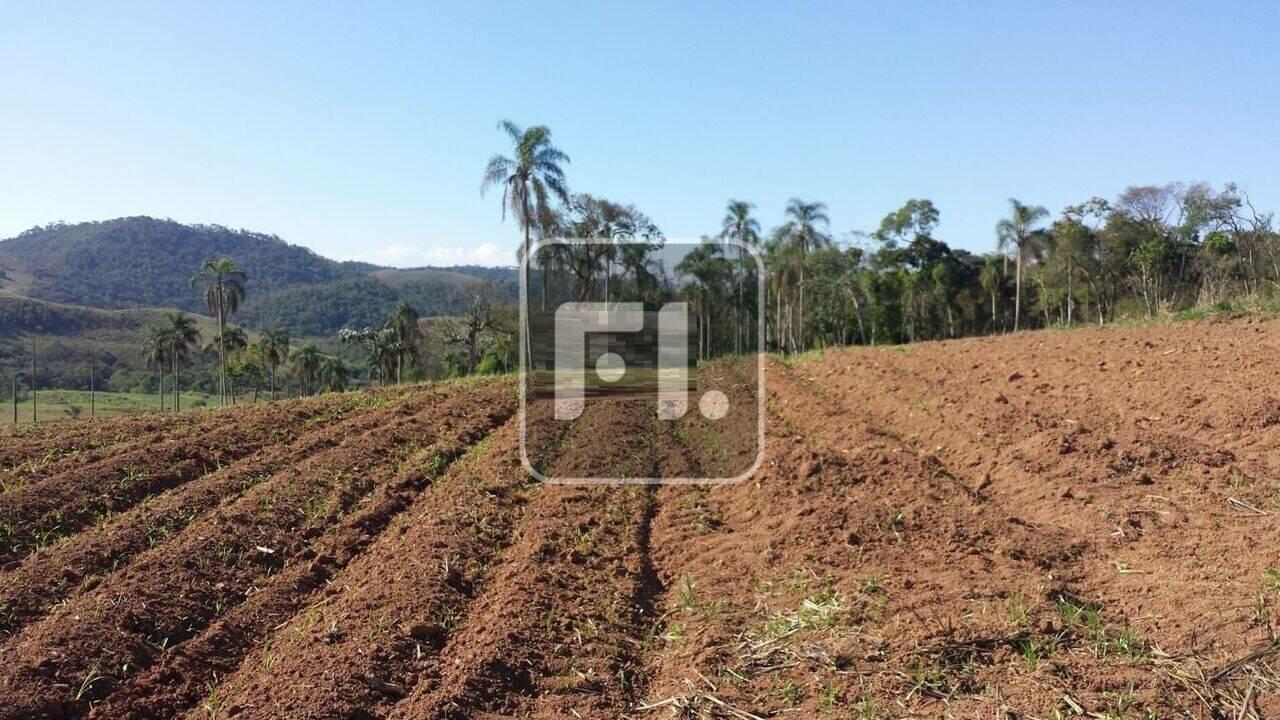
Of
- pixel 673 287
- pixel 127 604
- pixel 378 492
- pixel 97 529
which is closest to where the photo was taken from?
pixel 127 604

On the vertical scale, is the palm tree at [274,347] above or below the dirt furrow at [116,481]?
above

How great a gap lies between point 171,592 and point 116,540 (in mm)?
1290

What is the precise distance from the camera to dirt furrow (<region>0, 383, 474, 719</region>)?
4.09 metres

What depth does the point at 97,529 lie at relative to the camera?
6398 mm

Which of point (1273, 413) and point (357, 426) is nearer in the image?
point (1273, 413)

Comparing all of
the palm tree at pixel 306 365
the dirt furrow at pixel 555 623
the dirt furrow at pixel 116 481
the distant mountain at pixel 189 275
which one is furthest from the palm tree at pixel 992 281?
the distant mountain at pixel 189 275

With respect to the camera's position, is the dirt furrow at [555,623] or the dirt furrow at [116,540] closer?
the dirt furrow at [555,623]

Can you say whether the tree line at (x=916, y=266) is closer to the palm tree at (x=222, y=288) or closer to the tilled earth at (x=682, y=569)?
the tilled earth at (x=682, y=569)

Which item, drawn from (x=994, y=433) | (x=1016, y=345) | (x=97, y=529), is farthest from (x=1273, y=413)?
(x=97, y=529)

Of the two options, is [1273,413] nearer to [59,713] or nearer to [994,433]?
[994,433]

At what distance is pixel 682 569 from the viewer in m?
5.91

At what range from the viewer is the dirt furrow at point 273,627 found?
4.03 m

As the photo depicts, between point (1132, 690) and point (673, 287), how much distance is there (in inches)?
553

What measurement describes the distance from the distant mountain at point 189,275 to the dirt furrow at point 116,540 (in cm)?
9774
